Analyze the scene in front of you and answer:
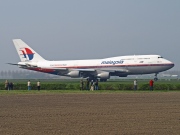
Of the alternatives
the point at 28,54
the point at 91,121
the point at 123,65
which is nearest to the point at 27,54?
the point at 28,54

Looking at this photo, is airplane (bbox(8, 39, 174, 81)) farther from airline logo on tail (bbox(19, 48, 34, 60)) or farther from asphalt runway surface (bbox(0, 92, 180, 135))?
asphalt runway surface (bbox(0, 92, 180, 135))

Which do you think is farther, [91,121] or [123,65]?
[123,65]

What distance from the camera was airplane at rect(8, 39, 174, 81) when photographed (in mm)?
74375

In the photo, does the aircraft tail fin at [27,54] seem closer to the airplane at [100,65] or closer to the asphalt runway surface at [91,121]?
the airplane at [100,65]

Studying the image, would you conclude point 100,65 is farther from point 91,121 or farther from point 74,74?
point 91,121

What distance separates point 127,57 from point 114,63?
2.13m

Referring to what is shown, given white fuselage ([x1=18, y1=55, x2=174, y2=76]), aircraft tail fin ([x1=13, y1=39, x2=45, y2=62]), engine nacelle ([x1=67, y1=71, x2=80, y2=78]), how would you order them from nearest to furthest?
white fuselage ([x1=18, y1=55, x2=174, y2=76]) → engine nacelle ([x1=67, y1=71, x2=80, y2=78]) → aircraft tail fin ([x1=13, y1=39, x2=45, y2=62])

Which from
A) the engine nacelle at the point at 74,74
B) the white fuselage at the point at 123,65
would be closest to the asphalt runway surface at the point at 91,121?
the white fuselage at the point at 123,65

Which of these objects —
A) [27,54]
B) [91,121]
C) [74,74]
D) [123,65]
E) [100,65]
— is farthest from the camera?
[27,54]

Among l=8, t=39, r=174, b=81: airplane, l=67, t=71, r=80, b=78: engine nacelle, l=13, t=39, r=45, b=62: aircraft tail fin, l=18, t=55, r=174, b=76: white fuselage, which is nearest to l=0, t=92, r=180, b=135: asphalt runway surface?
l=18, t=55, r=174, b=76: white fuselage

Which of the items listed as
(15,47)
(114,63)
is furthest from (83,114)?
(15,47)

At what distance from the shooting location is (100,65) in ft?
253

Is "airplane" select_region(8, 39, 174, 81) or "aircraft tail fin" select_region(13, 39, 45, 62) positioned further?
"aircraft tail fin" select_region(13, 39, 45, 62)

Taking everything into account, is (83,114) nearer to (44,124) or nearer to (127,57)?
(44,124)
